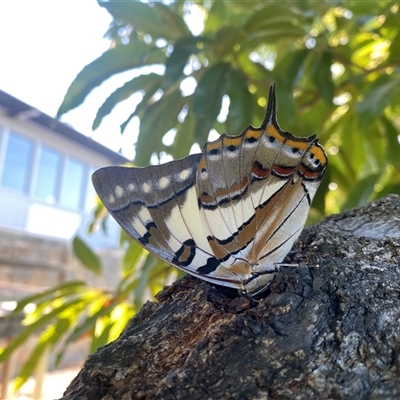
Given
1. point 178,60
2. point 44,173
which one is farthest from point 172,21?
point 44,173

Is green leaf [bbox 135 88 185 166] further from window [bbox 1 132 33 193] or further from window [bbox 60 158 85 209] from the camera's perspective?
window [bbox 60 158 85 209]

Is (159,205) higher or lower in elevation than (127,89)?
lower

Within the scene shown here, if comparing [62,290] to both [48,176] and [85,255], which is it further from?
[48,176]

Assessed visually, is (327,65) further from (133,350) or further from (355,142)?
(133,350)

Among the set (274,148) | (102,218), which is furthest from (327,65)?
(102,218)

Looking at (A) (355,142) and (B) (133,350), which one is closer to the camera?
(B) (133,350)

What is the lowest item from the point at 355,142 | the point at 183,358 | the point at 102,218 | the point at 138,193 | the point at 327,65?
the point at 102,218
